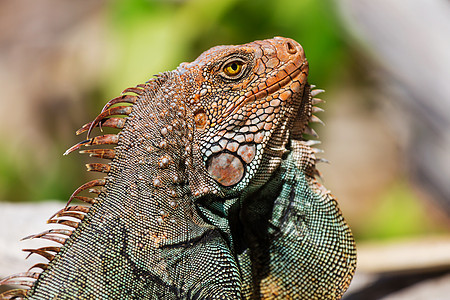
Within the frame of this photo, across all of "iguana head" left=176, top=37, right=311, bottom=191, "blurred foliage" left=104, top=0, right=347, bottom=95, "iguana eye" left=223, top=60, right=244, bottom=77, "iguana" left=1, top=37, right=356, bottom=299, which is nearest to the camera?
"iguana" left=1, top=37, right=356, bottom=299

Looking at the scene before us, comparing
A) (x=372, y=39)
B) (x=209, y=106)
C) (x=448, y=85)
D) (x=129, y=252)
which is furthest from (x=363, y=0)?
(x=129, y=252)

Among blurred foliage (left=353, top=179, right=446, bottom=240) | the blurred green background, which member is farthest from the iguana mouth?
blurred foliage (left=353, top=179, right=446, bottom=240)

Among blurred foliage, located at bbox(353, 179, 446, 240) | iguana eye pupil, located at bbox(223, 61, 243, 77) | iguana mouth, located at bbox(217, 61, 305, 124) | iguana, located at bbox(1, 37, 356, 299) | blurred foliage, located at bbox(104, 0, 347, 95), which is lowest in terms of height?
blurred foliage, located at bbox(353, 179, 446, 240)

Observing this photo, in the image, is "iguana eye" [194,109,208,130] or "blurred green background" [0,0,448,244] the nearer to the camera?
"iguana eye" [194,109,208,130]

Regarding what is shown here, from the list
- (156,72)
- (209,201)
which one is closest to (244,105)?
(209,201)

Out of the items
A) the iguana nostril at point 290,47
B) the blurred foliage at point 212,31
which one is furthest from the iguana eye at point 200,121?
the blurred foliage at point 212,31

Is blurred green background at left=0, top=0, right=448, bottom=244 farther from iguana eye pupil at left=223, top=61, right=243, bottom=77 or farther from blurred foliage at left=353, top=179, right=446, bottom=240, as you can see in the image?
iguana eye pupil at left=223, top=61, right=243, bottom=77

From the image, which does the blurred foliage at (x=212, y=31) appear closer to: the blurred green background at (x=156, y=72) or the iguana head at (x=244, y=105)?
the blurred green background at (x=156, y=72)

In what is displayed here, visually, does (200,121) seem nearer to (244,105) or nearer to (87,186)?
(244,105)
